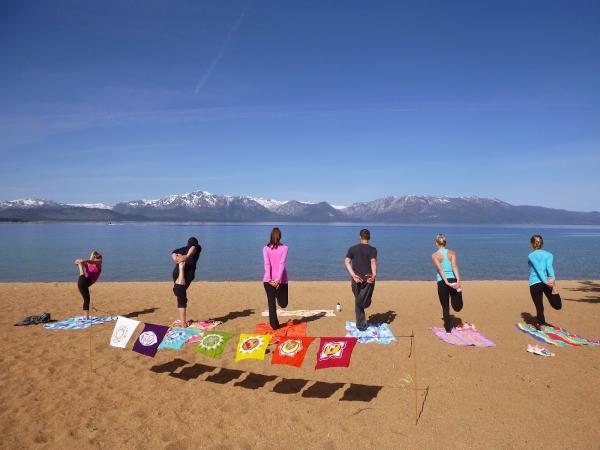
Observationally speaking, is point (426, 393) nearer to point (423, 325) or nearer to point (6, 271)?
point (423, 325)

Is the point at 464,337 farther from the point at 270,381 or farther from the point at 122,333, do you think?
the point at 122,333

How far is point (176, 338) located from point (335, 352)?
15.1ft

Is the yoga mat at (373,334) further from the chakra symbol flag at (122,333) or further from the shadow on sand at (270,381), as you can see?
the chakra symbol flag at (122,333)

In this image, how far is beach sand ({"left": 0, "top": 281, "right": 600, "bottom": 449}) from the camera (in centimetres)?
529

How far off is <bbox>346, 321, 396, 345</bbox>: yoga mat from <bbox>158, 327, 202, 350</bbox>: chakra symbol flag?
4.05m

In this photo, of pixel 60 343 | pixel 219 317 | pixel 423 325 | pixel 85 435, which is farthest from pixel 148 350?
pixel 423 325

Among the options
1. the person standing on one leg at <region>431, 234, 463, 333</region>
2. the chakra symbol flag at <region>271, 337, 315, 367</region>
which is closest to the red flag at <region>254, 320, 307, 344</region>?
the chakra symbol flag at <region>271, 337, 315, 367</region>

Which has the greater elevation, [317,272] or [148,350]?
[148,350]

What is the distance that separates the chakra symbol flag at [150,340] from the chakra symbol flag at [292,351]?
226 centimetres

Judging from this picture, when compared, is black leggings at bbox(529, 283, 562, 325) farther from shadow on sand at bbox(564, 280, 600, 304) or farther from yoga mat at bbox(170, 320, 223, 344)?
yoga mat at bbox(170, 320, 223, 344)

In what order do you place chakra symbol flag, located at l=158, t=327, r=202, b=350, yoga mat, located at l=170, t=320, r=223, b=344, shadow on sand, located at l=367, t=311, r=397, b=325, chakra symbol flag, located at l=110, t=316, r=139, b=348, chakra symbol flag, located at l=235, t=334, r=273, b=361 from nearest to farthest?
1. chakra symbol flag, located at l=235, t=334, r=273, b=361
2. chakra symbol flag, located at l=110, t=316, r=139, b=348
3. chakra symbol flag, located at l=158, t=327, r=202, b=350
4. yoga mat, located at l=170, t=320, r=223, b=344
5. shadow on sand, located at l=367, t=311, r=397, b=325

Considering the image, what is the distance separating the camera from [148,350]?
7.26 m

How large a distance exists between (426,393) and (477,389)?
0.95 metres

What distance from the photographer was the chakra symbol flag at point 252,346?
6.80 metres
